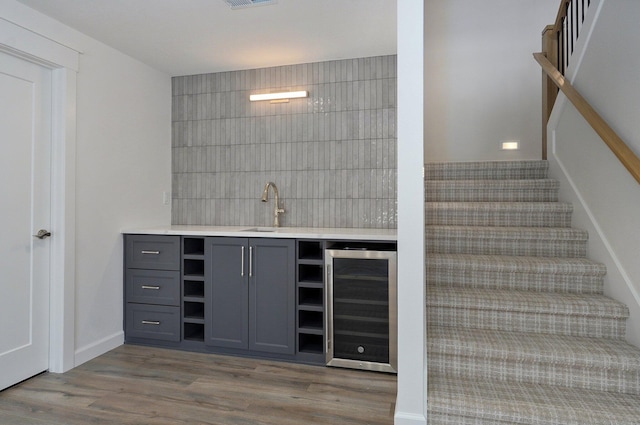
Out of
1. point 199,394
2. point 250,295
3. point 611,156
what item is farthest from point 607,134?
point 199,394

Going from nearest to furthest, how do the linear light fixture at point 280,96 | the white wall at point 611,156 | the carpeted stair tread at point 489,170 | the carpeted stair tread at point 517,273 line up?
1. the white wall at point 611,156
2. the carpeted stair tread at point 517,273
3. the carpeted stair tread at point 489,170
4. the linear light fixture at point 280,96

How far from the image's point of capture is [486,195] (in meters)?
3.21

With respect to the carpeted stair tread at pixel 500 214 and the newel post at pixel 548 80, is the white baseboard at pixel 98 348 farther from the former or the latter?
the newel post at pixel 548 80

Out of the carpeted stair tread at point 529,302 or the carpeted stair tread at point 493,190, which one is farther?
the carpeted stair tread at point 493,190

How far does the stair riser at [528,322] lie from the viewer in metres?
2.18

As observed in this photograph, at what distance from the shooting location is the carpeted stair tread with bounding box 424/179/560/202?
311cm

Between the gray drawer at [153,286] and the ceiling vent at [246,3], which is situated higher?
the ceiling vent at [246,3]

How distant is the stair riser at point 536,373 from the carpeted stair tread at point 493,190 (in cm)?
150

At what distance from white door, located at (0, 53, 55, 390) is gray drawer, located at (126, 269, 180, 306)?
635 mm

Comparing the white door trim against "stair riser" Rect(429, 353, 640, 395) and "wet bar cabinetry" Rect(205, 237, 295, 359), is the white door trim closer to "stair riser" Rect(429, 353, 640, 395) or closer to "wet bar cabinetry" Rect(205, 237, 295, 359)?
"wet bar cabinetry" Rect(205, 237, 295, 359)

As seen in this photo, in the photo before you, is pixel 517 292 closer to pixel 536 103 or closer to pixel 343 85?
pixel 343 85

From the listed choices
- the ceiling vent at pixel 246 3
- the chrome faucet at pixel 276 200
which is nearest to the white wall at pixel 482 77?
the chrome faucet at pixel 276 200

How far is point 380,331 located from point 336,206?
1174mm

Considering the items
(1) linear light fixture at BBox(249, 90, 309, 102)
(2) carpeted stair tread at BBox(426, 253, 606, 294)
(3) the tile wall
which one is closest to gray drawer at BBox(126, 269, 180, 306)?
(3) the tile wall
